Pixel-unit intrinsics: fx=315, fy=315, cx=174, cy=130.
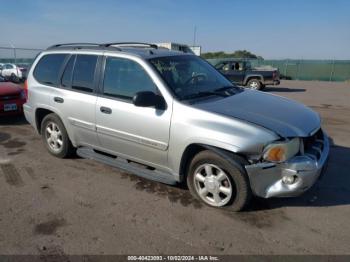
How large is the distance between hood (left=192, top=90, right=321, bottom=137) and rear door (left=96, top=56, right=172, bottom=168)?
0.57 metres

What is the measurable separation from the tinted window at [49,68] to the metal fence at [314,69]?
24.6 metres

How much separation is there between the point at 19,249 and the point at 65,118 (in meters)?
2.33

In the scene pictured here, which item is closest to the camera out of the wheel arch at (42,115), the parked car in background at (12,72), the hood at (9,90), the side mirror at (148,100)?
the side mirror at (148,100)

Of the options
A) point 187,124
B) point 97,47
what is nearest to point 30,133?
point 97,47

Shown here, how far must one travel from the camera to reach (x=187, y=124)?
3.55 metres

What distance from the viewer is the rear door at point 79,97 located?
4.48 metres

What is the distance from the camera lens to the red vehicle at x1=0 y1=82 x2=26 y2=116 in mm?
8031

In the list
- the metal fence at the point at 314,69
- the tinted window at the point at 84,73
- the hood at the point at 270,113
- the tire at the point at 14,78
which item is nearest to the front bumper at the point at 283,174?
the hood at the point at 270,113

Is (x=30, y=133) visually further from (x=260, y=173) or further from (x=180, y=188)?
(x=260, y=173)

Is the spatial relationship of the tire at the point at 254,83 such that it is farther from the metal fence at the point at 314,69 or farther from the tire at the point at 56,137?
the tire at the point at 56,137

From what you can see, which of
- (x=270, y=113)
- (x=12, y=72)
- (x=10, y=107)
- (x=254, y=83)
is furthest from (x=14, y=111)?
(x=12, y=72)

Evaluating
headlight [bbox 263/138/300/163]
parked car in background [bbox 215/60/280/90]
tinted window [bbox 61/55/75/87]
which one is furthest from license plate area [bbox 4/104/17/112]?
parked car in background [bbox 215/60/280/90]

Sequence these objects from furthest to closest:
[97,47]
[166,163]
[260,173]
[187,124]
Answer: [97,47] < [166,163] < [187,124] < [260,173]

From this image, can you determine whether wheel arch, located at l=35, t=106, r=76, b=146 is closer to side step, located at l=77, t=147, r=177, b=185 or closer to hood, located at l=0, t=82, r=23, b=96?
side step, located at l=77, t=147, r=177, b=185
